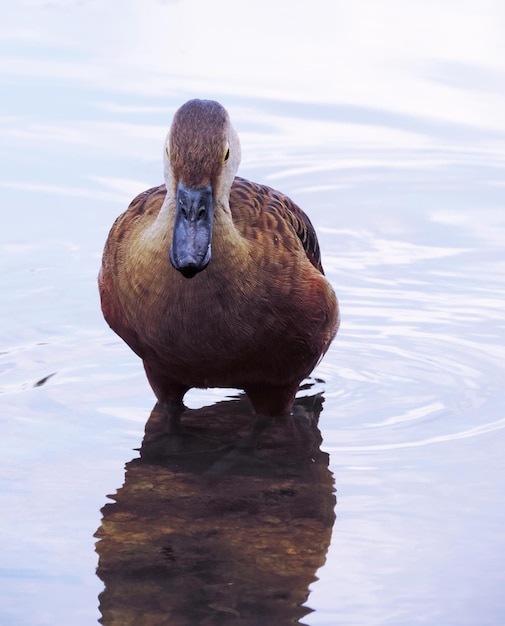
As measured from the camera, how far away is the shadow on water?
16.3ft

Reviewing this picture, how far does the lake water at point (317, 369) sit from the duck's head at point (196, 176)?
3.66 ft

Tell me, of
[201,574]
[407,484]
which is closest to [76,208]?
[407,484]

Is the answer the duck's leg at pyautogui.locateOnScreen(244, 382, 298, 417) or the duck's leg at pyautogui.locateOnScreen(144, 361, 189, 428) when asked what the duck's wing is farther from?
the duck's leg at pyautogui.locateOnScreen(144, 361, 189, 428)

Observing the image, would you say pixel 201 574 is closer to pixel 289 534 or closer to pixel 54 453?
pixel 289 534

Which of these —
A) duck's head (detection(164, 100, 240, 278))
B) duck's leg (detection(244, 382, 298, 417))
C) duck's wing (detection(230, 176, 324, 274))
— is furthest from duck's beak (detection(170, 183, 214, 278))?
duck's leg (detection(244, 382, 298, 417))

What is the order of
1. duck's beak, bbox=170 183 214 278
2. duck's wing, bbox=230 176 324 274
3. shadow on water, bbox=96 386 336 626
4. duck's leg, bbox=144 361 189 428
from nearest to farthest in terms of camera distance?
shadow on water, bbox=96 386 336 626, duck's beak, bbox=170 183 214 278, duck's wing, bbox=230 176 324 274, duck's leg, bbox=144 361 189 428

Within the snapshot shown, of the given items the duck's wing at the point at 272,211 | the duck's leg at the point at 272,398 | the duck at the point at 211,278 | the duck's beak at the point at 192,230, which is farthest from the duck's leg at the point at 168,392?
the duck's beak at the point at 192,230

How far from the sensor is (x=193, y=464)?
636 cm

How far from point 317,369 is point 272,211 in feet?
4.42

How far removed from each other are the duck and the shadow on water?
1.02ft

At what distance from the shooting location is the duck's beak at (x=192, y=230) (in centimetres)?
558

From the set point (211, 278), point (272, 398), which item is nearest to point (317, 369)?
point (272, 398)

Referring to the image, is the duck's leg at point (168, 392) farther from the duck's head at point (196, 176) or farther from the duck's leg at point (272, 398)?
the duck's head at point (196, 176)

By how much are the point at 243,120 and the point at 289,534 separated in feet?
19.0
